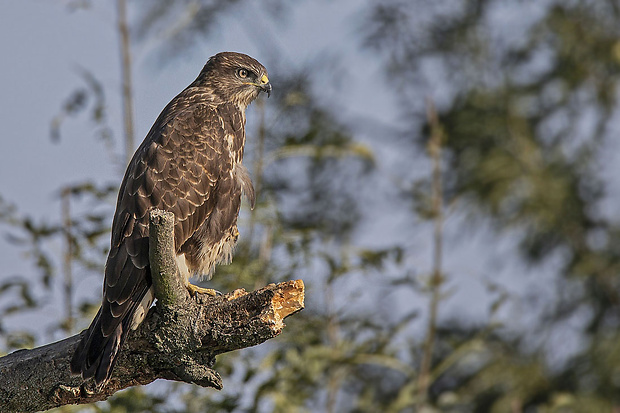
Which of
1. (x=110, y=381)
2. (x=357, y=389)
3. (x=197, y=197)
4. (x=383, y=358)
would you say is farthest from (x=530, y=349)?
(x=110, y=381)

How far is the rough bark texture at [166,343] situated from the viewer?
3.58 m

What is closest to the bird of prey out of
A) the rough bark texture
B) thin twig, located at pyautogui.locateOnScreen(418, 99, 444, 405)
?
the rough bark texture

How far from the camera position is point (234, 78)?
558 centimetres

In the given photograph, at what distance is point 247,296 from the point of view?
363 cm

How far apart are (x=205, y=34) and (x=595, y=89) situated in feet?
16.7

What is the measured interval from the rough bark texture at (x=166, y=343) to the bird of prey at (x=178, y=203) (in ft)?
0.47

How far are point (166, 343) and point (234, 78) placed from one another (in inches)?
88.8

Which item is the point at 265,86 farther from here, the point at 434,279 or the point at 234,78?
the point at 434,279

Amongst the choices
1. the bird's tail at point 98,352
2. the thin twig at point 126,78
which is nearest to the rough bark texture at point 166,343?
the bird's tail at point 98,352

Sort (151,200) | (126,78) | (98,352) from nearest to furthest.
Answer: (98,352) → (151,200) → (126,78)

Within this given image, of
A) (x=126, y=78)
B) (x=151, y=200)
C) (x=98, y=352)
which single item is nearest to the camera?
(x=98, y=352)

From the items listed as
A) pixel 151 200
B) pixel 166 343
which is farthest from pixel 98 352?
pixel 151 200

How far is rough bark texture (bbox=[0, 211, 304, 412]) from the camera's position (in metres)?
3.58

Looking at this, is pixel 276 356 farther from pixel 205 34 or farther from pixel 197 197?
pixel 205 34
